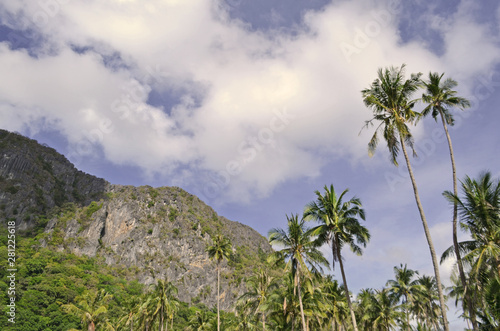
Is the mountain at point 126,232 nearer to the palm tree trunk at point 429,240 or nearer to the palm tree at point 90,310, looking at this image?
the palm tree at point 90,310

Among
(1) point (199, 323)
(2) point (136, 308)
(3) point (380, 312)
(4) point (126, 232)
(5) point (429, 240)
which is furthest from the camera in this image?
(4) point (126, 232)

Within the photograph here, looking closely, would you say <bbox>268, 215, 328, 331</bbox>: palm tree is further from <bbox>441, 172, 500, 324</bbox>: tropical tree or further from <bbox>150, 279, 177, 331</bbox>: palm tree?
A: <bbox>150, 279, 177, 331</bbox>: palm tree

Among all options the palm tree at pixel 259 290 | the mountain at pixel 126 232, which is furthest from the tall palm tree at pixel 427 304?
the mountain at pixel 126 232

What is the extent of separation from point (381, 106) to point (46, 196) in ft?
716

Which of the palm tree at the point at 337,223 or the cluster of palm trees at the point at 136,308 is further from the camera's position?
the cluster of palm trees at the point at 136,308

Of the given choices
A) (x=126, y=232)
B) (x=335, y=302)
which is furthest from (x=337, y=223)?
(x=126, y=232)

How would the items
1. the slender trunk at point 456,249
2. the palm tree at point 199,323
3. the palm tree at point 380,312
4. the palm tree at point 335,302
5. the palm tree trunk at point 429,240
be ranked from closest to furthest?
1. the palm tree trunk at point 429,240
2. the slender trunk at point 456,249
3. the palm tree at point 335,302
4. the palm tree at point 380,312
5. the palm tree at point 199,323

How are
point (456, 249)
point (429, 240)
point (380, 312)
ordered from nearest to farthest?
point (429, 240) < point (456, 249) < point (380, 312)

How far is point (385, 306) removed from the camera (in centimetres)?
4528

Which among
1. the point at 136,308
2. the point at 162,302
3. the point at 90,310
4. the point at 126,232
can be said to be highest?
the point at 126,232

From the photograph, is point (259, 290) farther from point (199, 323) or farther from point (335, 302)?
point (199, 323)

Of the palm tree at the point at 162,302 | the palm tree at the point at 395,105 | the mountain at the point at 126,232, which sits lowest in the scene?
the palm tree at the point at 162,302

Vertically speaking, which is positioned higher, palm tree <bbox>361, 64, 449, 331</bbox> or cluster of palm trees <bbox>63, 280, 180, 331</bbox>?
palm tree <bbox>361, 64, 449, 331</bbox>

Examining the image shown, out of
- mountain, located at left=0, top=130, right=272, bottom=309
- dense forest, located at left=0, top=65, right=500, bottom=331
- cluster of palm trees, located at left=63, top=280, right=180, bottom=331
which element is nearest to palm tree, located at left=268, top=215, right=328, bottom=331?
dense forest, located at left=0, top=65, right=500, bottom=331
